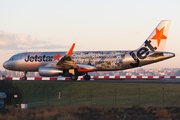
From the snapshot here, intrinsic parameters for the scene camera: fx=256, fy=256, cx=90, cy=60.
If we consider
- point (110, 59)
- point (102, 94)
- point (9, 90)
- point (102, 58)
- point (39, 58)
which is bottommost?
point (102, 94)

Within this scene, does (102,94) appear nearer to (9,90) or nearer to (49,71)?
(49,71)

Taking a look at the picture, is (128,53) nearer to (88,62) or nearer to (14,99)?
(88,62)

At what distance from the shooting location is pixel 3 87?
3412 cm

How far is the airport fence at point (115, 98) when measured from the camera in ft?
70.0

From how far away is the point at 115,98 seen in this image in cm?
2256

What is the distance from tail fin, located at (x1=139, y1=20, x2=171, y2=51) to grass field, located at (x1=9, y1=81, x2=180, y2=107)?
5.85m

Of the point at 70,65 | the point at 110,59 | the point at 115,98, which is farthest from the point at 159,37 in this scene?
the point at 115,98

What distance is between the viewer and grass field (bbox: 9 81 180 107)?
2204 centimetres

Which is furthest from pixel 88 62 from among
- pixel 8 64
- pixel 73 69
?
pixel 8 64

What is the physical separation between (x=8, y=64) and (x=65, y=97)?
47.4 feet

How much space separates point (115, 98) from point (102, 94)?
14.3 ft

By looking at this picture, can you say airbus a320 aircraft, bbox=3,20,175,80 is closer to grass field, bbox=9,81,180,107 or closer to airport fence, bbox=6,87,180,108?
grass field, bbox=9,81,180,107

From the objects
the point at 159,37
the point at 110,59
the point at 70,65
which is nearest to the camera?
the point at 159,37

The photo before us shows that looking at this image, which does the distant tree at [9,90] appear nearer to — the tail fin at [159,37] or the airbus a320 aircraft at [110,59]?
the airbus a320 aircraft at [110,59]
